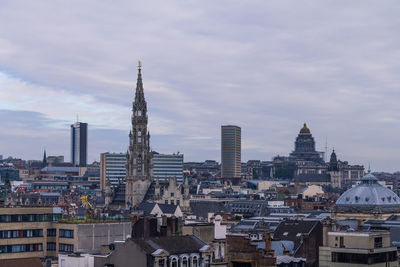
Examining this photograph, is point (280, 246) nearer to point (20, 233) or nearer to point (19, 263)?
point (20, 233)

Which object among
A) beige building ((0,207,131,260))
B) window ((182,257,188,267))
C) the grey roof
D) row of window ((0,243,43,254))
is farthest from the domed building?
window ((182,257,188,267))

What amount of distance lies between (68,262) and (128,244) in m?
9.38

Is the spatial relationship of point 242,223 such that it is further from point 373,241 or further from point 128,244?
point 128,244

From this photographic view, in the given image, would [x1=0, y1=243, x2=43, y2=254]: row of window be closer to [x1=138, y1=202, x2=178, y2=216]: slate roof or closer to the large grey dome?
the large grey dome

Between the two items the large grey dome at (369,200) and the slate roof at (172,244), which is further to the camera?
the large grey dome at (369,200)

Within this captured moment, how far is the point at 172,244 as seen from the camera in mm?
78625

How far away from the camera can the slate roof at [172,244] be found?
76.1 m

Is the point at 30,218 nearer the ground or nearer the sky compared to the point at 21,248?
nearer the sky

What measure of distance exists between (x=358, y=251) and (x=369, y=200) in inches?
3140

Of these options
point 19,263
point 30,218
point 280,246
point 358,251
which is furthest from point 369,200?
point 19,263

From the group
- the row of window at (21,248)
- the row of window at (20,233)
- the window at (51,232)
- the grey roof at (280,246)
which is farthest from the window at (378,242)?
the row of window at (20,233)

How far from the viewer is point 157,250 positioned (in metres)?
75.1

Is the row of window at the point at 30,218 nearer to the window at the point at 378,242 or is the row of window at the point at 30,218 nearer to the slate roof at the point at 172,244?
the slate roof at the point at 172,244

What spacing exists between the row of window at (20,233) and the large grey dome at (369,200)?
7202cm
